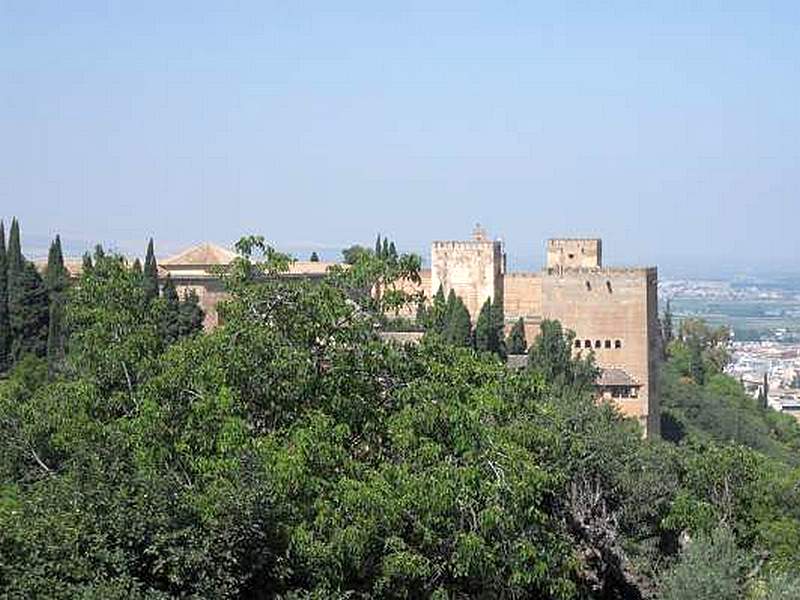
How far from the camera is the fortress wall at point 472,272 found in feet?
168

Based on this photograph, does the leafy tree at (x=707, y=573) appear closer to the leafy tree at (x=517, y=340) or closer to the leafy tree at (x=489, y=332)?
the leafy tree at (x=489, y=332)

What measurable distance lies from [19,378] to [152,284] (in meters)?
9.75

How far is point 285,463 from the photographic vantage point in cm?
1427

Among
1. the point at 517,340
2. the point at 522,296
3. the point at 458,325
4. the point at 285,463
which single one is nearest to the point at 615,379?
the point at 517,340

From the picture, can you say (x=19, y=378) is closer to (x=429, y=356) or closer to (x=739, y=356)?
(x=429, y=356)

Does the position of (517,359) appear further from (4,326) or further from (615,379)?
(4,326)

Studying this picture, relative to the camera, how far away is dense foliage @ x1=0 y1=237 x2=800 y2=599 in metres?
13.2

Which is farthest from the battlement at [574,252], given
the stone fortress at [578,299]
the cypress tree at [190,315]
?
the cypress tree at [190,315]

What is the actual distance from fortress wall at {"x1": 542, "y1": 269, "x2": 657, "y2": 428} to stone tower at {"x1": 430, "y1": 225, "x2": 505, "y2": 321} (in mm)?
3514

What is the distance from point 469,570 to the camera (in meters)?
14.7

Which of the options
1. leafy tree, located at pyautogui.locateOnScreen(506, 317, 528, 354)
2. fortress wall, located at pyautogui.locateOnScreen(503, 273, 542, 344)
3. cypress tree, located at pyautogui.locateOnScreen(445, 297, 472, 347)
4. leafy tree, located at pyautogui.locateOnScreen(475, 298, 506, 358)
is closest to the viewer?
cypress tree, located at pyautogui.locateOnScreen(445, 297, 472, 347)

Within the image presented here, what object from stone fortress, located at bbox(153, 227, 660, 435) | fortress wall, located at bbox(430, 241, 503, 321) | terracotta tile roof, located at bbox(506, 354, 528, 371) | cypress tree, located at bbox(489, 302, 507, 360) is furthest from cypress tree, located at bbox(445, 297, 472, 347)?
fortress wall, located at bbox(430, 241, 503, 321)

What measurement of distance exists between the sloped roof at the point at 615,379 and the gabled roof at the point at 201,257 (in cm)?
1455

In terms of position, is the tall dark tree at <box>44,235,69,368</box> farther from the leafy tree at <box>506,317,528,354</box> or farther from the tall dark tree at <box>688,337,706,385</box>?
the tall dark tree at <box>688,337,706,385</box>
